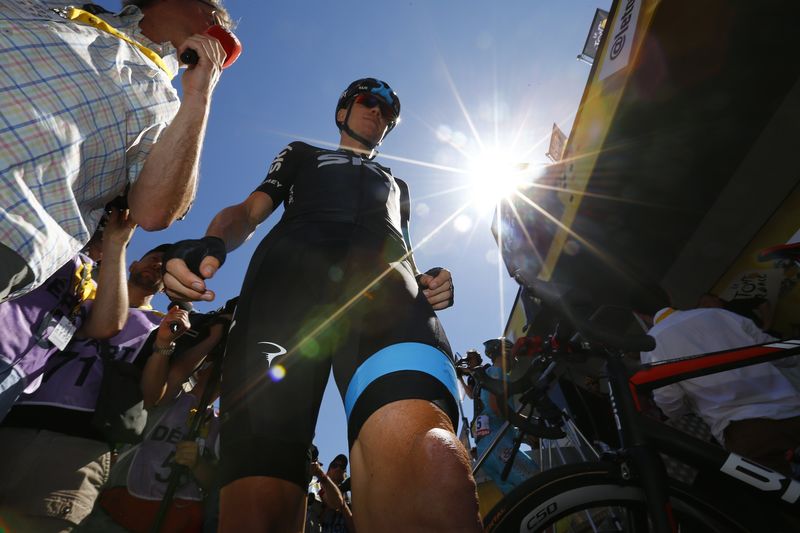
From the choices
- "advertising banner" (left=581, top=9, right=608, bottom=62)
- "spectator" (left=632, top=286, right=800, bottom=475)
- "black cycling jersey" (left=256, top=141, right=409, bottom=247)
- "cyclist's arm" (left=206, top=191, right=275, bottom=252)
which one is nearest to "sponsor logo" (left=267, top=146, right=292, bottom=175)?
"black cycling jersey" (left=256, top=141, right=409, bottom=247)

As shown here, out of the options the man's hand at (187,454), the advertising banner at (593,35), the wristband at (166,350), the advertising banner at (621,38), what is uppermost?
the advertising banner at (593,35)

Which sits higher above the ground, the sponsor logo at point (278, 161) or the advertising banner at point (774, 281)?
the advertising banner at point (774, 281)

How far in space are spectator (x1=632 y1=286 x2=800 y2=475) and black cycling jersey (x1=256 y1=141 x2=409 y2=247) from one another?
2.47m

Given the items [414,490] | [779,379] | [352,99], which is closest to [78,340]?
[352,99]

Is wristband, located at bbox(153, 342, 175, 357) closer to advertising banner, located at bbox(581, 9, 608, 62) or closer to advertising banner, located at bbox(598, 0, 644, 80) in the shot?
advertising banner, located at bbox(598, 0, 644, 80)

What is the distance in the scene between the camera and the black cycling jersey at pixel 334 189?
5.88 feet

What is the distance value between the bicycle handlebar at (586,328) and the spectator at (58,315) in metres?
2.05

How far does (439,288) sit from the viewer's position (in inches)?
73.7

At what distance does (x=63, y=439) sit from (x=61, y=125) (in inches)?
77.8

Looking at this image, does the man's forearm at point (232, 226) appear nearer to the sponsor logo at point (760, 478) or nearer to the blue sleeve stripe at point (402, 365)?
the blue sleeve stripe at point (402, 365)

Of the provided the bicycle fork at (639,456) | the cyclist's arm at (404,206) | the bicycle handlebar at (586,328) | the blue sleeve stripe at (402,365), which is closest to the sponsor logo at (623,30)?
the cyclist's arm at (404,206)

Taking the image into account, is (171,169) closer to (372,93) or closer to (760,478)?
A: (372,93)

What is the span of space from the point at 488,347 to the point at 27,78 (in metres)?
6.26

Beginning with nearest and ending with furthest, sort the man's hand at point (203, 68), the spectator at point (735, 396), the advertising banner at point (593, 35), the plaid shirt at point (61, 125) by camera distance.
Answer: the plaid shirt at point (61, 125), the man's hand at point (203, 68), the spectator at point (735, 396), the advertising banner at point (593, 35)
